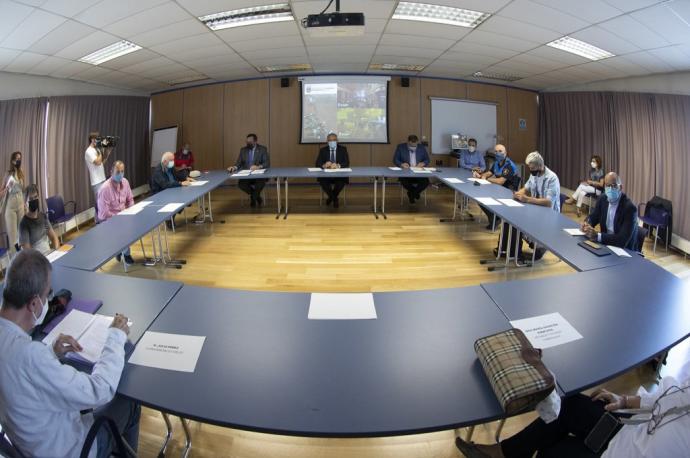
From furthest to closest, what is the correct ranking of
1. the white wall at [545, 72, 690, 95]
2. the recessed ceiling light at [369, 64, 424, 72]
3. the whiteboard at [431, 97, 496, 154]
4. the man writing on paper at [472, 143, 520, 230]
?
the whiteboard at [431, 97, 496, 154] < the recessed ceiling light at [369, 64, 424, 72] < the man writing on paper at [472, 143, 520, 230] < the white wall at [545, 72, 690, 95]

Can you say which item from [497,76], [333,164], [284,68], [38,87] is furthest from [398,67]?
[38,87]

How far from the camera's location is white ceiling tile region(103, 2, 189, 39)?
3411 mm

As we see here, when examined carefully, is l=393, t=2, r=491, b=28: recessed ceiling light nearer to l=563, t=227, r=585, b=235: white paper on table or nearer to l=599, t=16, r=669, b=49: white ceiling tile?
l=599, t=16, r=669, b=49: white ceiling tile

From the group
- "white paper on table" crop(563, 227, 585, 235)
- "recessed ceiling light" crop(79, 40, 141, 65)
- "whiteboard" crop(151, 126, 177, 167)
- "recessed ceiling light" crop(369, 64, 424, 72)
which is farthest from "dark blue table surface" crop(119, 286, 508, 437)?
"whiteboard" crop(151, 126, 177, 167)

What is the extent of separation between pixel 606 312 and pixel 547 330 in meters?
0.42

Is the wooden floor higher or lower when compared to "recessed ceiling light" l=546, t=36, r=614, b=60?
lower

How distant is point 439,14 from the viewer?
4.06 meters

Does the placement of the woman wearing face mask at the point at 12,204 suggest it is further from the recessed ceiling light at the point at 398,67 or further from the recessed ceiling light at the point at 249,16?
the recessed ceiling light at the point at 398,67

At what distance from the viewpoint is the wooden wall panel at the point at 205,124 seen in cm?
871

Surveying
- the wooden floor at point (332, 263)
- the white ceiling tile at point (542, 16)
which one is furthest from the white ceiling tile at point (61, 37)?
the white ceiling tile at point (542, 16)

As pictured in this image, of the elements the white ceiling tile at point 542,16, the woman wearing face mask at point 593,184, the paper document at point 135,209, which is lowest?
the paper document at point 135,209

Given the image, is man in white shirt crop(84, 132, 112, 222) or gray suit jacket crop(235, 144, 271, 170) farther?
gray suit jacket crop(235, 144, 271, 170)

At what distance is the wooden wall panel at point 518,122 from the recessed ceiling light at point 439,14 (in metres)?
5.63

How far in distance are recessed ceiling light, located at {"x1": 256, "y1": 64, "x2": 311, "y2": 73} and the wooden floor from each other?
290 centimetres
